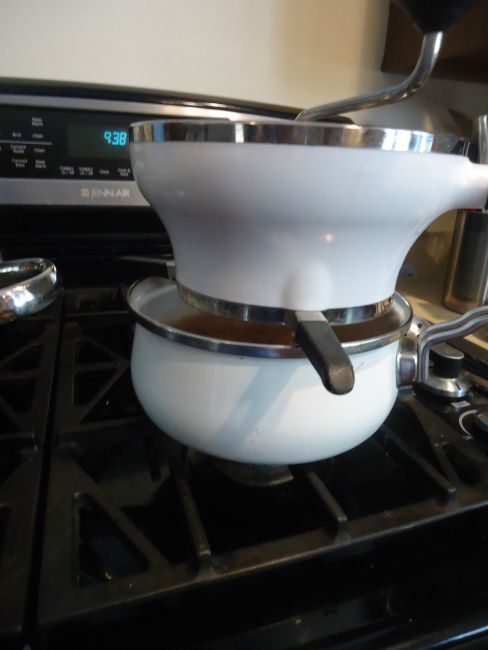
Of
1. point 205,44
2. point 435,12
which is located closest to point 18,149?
point 205,44

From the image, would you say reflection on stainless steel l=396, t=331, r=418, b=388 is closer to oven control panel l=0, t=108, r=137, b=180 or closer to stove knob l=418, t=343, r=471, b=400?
stove knob l=418, t=343, r=471, b=400

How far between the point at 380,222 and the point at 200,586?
0.68 feet

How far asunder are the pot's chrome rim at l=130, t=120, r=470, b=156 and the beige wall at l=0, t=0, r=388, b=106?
0.50 metres

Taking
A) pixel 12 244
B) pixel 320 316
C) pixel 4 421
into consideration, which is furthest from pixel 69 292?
pixel 320 316

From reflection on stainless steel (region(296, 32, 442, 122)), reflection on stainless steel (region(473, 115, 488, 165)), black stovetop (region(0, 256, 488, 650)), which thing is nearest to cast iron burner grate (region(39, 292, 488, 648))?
black stovetop (region(0, 256, 488, 650))

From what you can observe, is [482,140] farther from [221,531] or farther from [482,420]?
[221,531]

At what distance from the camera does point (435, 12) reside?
26cm

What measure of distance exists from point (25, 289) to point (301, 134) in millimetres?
162

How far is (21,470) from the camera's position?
31cm

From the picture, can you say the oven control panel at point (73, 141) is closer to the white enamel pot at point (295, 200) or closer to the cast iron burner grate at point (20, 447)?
the cast iron burner grate at point (20, 447)

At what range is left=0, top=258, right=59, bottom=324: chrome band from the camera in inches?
10.0

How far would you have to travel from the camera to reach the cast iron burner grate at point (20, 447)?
0.23m

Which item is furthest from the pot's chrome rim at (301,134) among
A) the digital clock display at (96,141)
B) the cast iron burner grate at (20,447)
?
the digital clock display at (96,141)

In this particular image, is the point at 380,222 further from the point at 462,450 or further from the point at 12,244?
the point at 12,244
